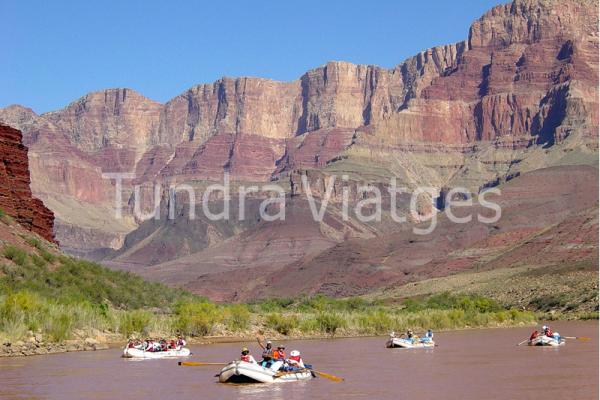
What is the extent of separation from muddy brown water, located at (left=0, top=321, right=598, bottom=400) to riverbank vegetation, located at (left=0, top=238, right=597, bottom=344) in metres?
2.97

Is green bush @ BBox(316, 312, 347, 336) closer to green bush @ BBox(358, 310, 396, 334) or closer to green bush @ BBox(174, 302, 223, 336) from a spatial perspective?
green bush @ BBox(358, 310, 396, 334)

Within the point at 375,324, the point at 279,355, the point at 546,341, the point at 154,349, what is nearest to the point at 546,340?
the point at 546,341

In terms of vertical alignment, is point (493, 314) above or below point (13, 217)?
below

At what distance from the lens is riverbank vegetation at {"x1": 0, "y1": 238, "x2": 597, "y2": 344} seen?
Answer: 61344mm

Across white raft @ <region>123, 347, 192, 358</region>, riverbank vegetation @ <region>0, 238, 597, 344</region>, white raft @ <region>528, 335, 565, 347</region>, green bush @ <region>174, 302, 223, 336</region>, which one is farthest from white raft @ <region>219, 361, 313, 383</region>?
green bush @ <region>174, 302, 223, 336</region>

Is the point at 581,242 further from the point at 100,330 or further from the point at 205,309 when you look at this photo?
the point at 100,330

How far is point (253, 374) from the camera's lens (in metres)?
45.3

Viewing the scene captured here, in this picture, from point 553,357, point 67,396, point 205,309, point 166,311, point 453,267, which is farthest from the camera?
point 453,267

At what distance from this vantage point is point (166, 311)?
8725 cm

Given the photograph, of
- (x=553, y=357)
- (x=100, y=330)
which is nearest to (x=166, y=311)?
(x=100, y=330)

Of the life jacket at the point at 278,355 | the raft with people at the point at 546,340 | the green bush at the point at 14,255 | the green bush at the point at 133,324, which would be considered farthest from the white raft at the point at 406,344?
the green bush at the point at 14,255

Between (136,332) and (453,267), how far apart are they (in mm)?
129250

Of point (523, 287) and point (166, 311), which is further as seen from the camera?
point (523, 287)

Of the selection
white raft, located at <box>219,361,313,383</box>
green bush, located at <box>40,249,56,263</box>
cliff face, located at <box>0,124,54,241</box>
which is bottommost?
white raft, located at <box>219,361,313,383</box>
